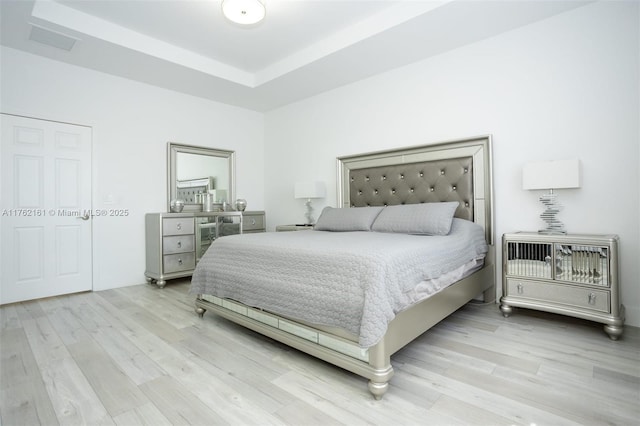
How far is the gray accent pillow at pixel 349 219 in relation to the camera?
119 inches

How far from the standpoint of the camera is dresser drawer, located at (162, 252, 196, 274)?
369 centimetres

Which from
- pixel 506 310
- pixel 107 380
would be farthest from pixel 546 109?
pixel 107 380

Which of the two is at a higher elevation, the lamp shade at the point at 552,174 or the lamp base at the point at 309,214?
the lamp shade at the point at 552,174

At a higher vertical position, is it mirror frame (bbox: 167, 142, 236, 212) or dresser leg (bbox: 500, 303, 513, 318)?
mirror frame (bbox: 167, 142, 236, 212)

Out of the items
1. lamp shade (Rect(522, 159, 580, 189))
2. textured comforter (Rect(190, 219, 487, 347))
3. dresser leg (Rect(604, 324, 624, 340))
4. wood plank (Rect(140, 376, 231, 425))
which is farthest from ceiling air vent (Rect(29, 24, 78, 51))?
dresser leg (Rect(604, 324, 624, 340))

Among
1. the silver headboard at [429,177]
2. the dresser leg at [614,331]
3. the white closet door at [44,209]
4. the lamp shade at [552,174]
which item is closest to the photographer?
the dresser leg at [614,331]

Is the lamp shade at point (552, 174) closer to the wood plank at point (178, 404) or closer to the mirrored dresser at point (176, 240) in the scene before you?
the wood plank at point (178, 404)

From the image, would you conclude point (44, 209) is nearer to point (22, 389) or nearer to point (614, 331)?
point (22, 389)

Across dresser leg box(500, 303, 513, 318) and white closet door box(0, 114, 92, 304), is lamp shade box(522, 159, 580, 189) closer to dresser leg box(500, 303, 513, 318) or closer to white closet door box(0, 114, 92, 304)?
dresser leg box(500, 303, 513, 318)

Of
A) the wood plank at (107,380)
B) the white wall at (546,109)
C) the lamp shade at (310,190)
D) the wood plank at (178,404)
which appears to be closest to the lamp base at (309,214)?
the lamp shade at (310,190)

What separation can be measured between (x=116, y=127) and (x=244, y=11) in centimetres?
222

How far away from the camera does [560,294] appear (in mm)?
2285

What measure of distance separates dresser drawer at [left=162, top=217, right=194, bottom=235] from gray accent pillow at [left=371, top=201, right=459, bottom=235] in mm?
2302

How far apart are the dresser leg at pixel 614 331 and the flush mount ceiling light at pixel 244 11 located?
3342 mm
